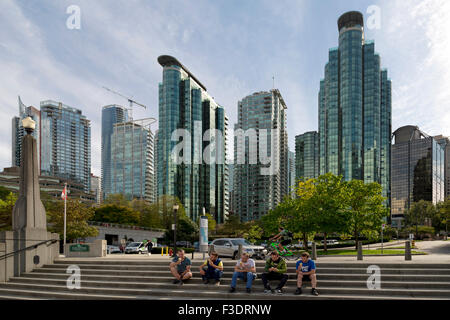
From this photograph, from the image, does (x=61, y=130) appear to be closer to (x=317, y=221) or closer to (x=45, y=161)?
→ (x=45, y=161)

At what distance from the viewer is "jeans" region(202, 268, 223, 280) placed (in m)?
11.9

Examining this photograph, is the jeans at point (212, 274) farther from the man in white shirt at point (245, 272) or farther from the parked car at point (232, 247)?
the parked car at point (232, 247)

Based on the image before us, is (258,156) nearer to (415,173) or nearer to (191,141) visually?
(191,141)

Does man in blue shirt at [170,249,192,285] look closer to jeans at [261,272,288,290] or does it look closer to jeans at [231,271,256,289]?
jeans at [231,271,256,289]

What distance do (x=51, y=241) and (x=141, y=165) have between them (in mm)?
184010

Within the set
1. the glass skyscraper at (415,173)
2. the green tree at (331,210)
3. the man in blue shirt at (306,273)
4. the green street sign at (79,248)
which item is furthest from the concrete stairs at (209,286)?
the glass skyscraper at (415,173)

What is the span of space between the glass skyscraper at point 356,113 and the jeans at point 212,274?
365 ft

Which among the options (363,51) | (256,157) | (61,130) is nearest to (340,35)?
(363,51)

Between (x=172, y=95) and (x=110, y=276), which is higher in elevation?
(x=172, y=95)

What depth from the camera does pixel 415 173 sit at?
143000mm

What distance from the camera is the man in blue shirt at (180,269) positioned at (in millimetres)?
12133

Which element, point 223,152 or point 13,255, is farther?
point 223,152

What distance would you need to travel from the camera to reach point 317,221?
27.9 m

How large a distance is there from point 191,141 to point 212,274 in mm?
111037
